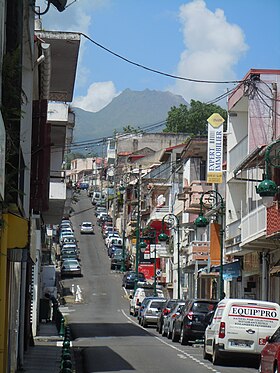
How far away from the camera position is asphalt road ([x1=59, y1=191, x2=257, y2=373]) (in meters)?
25.4

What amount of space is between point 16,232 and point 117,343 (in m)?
19.0

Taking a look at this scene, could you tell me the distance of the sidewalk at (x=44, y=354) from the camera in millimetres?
22827

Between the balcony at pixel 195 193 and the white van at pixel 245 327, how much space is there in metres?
37.6

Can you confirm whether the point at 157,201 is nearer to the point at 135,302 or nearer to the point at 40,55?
the point at 135,302

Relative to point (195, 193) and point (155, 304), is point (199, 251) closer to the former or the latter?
point (195, 193)

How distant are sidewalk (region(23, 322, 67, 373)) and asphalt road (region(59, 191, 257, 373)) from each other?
0.70 meters

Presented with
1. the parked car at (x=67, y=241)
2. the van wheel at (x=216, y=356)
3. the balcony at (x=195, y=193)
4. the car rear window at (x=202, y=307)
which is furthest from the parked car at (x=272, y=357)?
the parked car at (x=67, y=241)

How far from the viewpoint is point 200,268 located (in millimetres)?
64562

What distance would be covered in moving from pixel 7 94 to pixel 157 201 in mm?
78642

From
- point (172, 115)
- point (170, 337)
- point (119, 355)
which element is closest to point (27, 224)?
point (119, 355)

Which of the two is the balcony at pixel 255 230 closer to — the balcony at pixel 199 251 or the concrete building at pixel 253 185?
A: the concrete building at pixel 253 185

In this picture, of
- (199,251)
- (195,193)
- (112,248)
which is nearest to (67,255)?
(112,248)

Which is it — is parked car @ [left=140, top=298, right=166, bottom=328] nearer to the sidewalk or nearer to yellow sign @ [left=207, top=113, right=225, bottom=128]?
yellow sign @ [left=207, top=113, right=225, bottom=128]

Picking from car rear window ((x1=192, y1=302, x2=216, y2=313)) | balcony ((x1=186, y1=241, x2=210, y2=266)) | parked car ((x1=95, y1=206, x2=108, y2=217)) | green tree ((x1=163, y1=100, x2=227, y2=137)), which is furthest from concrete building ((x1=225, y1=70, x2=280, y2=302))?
green tree ((x1=163, y1=100, x2=227, y2=137))
